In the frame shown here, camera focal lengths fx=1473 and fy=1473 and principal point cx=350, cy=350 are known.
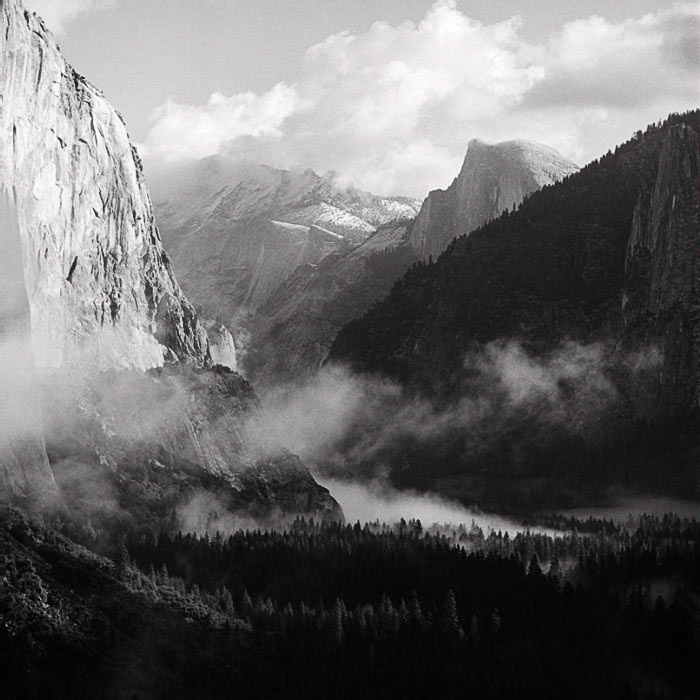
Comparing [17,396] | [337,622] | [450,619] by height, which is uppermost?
[17,396]

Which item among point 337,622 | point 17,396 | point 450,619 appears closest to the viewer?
point 337,622

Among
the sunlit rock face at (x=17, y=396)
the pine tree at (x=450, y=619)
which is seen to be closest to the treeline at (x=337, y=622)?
the pine tree at (x=450, y=619)

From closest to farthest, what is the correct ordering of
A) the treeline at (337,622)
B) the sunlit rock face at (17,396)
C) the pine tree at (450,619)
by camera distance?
the treeline at (337,622) < the pine tree at (450,619) < the sunlit rock face at (17,396)

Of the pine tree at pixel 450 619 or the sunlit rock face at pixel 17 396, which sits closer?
the pine tree at pixel 450 619

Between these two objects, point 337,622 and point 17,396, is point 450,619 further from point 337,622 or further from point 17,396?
point 17,396

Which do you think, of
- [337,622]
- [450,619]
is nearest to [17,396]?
[337,622]

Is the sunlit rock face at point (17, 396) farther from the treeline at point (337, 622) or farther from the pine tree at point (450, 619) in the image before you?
the pine tree at point (450, 619)

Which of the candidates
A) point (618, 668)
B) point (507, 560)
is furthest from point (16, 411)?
point (618, 668)

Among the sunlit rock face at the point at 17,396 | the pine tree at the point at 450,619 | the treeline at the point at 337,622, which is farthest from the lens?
the sunlit rock face at the point at 17,396

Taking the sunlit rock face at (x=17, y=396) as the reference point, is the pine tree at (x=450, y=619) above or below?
below

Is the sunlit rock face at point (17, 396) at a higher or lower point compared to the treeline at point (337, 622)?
higher

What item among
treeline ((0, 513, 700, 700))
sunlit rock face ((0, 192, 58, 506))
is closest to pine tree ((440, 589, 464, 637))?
treeline ((0, 513, 700, 700))

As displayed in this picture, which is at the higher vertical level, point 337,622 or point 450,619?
point 337,622
